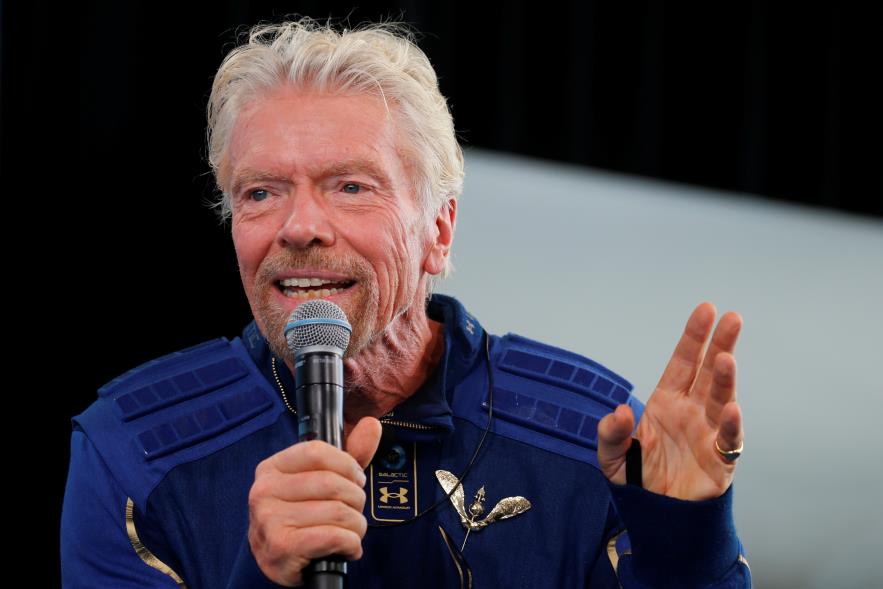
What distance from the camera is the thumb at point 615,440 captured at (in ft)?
4.54

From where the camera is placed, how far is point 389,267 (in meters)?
1.75

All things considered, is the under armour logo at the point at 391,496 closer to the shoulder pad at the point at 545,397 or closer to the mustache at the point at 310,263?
the shoulder pad at the point at 545,397

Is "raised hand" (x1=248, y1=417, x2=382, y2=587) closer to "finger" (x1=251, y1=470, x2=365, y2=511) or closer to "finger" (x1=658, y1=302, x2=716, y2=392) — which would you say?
"finger" (x1=251, y1=470, x2=365, y2=511)

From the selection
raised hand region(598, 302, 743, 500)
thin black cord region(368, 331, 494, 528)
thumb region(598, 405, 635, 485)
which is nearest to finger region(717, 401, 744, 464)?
raised hand region(598, 302, 743, 500)

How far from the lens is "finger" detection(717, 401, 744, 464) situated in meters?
1.33

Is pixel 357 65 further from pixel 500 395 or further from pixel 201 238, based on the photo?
pixel 201 238

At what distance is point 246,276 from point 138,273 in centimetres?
100

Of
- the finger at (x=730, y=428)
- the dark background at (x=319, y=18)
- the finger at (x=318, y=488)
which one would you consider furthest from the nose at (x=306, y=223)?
the dark background at (x=319, y=18)

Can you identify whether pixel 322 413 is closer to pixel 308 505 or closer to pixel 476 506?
pixel 308 505

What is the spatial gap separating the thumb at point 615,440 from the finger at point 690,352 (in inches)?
2.9

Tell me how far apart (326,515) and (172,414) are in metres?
0.75

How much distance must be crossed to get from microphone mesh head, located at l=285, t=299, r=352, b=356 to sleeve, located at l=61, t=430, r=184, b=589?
0.60 metres

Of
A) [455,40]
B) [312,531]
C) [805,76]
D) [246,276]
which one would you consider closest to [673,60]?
[805,76]

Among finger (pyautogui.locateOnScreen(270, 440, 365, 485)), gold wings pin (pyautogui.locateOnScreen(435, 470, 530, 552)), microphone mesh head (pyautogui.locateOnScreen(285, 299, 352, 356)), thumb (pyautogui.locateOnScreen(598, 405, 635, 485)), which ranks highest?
microphone mesh head (pyautogui.locateOnScreen(285, 299, 352, 356))
